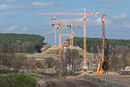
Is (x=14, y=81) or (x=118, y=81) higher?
(x=14, y=81)

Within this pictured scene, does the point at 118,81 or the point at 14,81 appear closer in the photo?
the point at 14,81

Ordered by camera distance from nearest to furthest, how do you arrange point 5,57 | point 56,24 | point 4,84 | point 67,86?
point 4,84
point 67,86
point 5,57
point 56,24

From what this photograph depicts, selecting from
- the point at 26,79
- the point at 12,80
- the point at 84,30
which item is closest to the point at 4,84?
the point at 12,80

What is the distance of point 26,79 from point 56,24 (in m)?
151

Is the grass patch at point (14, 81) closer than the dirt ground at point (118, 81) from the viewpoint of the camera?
Yes

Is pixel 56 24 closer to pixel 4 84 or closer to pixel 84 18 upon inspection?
pixel 84 18

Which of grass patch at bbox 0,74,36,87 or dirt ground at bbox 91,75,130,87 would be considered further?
dirt ground at bbox 91,75,130,87

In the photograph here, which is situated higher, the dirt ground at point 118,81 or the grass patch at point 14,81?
the grass patch at point 14,81

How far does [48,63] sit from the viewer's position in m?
165

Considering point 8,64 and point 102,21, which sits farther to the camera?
point 8,64

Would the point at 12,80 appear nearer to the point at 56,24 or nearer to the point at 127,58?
the point at 127,58

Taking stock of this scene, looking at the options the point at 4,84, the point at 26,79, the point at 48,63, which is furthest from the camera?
the point at 48,63

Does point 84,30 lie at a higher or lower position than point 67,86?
higher

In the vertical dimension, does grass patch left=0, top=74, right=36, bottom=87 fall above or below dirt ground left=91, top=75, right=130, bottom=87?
above
